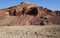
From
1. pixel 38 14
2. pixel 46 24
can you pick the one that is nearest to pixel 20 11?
pixel 38 14

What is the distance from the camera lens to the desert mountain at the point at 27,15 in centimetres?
2495

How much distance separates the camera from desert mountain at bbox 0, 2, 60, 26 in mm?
24953

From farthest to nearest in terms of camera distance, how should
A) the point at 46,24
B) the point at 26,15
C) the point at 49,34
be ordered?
1. the point at 26,15
2. the point at 46,24
3. the point at 49,34

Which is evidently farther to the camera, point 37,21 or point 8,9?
point 8,9

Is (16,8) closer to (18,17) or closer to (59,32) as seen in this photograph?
(18,17)

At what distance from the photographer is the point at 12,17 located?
83.7 feet

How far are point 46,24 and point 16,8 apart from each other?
4892 millimetres

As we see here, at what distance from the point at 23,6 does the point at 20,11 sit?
2.83ft

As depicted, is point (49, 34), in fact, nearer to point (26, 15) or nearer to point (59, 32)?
point (59, 32)

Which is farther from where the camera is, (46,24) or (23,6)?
(23,6)

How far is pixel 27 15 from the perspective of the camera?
26156 mm

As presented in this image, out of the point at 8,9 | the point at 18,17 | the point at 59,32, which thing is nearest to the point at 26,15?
the point at 18,17

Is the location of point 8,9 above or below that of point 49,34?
above

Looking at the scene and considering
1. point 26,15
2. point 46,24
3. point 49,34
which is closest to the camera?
point 49,34
